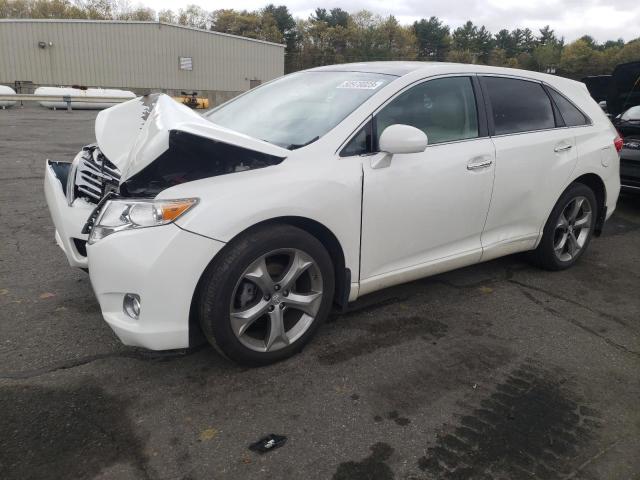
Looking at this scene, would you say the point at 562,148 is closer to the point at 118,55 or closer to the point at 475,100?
the point at 475,100

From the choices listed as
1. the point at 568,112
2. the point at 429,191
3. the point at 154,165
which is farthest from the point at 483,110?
the point at 154,165

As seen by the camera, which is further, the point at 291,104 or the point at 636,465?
the point at 291,104

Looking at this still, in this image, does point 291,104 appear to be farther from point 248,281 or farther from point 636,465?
point 636,465

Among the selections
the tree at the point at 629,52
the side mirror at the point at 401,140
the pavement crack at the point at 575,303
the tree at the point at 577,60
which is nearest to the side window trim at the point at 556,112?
the pavement crack at the point at 575,303

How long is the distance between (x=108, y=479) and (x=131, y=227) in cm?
110

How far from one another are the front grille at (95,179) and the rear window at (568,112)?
346 cm

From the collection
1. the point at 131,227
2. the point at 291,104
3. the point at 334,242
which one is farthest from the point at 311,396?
the point at 291,104

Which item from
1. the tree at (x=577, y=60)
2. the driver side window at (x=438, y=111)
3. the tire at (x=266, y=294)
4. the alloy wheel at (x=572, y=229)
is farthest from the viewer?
the tree at (x=577, y=60)

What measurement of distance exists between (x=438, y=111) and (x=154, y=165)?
1922mm

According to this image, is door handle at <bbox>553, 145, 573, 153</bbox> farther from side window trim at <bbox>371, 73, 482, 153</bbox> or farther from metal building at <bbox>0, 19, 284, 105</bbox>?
metal building at <bbox>0, 19, 284, 105</bbox>

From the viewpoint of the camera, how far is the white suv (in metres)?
2.46

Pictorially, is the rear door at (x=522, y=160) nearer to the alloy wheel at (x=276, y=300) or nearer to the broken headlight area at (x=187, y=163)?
the alloy wheel at (x=276, y=300)

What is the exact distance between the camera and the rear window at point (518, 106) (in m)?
3.74

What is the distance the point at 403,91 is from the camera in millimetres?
3203
